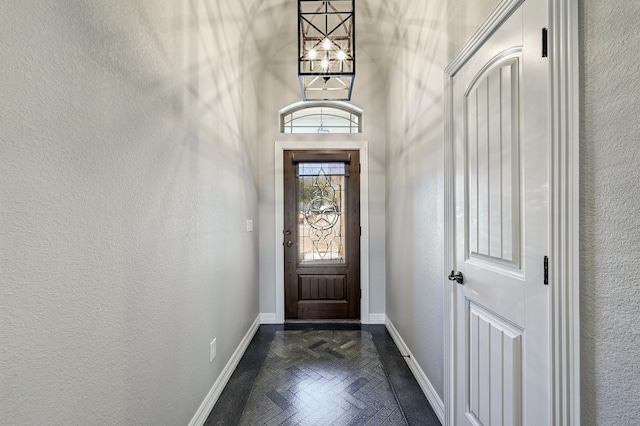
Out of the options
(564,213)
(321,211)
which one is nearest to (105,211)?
(564,213)

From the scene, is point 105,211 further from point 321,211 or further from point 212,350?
point 321,211

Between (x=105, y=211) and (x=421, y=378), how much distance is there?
84.9 inches

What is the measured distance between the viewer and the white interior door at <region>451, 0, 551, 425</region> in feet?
3.27

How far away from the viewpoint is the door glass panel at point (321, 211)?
11.0ft

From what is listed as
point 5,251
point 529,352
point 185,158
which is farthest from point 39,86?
point 529,352

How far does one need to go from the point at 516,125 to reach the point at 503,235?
0.44m

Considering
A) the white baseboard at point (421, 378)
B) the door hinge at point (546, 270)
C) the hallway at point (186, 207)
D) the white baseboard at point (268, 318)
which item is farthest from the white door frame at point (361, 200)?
the door hinge at point (546, 270)

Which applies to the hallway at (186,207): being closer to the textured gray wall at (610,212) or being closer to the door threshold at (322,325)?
the textured gray wall at (610,212)

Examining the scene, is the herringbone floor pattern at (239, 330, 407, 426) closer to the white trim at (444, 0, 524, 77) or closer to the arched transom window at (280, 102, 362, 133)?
the white trim at (444, 0, 524, 77)

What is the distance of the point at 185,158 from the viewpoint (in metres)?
1.54

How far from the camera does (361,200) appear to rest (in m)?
3.31

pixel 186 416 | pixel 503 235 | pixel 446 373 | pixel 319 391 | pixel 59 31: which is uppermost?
pixel 59 31

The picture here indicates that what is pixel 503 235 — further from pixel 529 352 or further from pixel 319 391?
pixel 319 391

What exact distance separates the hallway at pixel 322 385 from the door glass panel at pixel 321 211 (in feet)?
3.05
